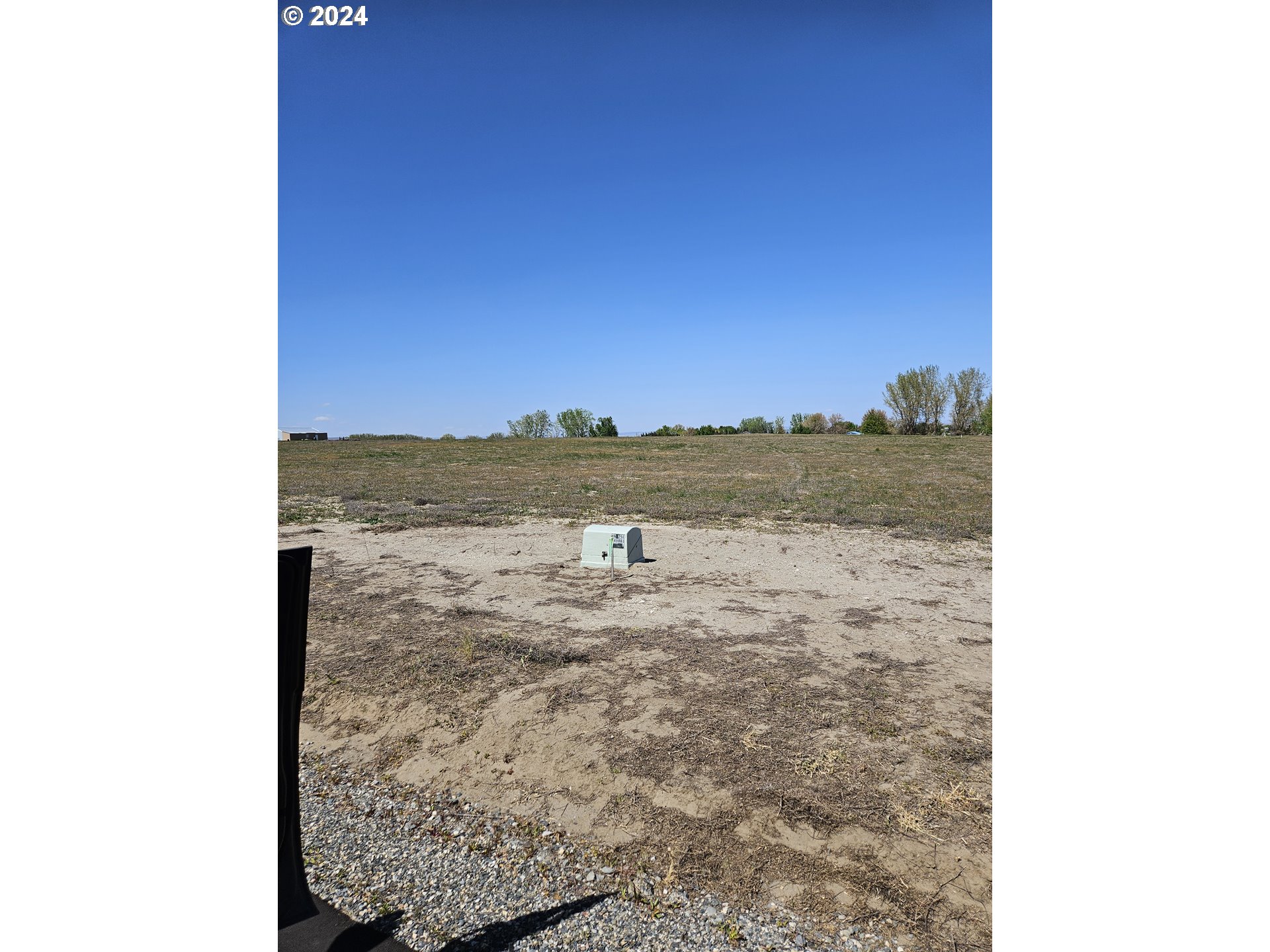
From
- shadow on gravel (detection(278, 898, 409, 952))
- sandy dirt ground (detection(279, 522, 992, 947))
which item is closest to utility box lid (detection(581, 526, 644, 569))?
sandy dirt ground (detection(279, 522, 992, 947))

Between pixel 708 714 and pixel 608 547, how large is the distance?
4063 millimetres

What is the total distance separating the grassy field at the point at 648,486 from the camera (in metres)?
11.7

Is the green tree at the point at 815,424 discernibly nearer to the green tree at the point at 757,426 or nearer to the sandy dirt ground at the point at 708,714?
the green tree at the point at 757,426

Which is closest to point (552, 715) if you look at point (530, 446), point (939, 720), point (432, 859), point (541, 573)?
point (432, 859)

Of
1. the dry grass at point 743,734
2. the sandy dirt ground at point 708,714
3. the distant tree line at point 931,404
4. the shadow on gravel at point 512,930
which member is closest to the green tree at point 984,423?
the distant tree line at point 931,404

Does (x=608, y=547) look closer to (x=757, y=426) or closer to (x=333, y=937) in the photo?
(x=333, y=937)

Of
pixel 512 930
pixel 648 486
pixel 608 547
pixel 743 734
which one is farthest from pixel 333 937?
pixel 648 486

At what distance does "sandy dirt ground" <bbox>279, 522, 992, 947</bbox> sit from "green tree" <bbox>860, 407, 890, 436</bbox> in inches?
1838

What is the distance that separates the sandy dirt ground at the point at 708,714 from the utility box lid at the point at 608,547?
343 millimetres

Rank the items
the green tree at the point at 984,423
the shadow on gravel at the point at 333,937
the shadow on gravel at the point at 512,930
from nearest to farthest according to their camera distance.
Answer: the shadow on gravel at the point at 333,937
the shadow on gravel at the point at 512,930
the green tree at the point at 984,423
